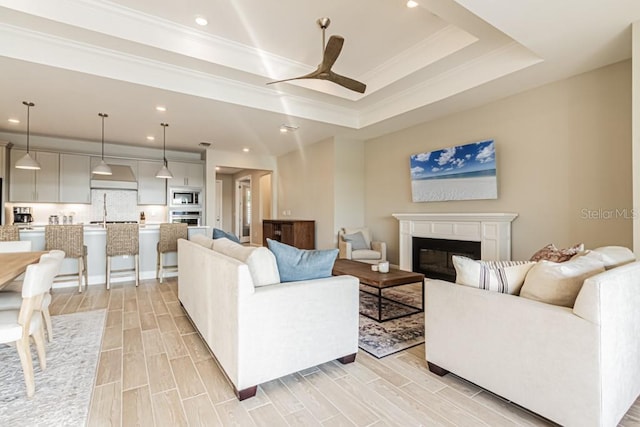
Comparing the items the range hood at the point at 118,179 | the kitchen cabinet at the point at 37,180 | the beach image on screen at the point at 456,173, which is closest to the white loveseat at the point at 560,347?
the beach image on screen at the point at 456,173

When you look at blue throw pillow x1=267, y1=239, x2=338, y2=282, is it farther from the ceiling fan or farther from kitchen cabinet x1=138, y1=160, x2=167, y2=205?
kitchen cabinet x1=138, y1=160, x2=167, y2=205

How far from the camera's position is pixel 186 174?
7203 mm

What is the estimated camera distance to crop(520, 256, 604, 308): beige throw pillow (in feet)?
5.38

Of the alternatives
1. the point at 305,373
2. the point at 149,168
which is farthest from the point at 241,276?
the point at 149,168

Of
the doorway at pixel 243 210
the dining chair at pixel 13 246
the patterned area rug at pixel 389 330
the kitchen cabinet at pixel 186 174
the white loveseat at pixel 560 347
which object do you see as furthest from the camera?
the doorway at pixel 243 210

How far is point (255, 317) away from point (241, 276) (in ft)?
0.91

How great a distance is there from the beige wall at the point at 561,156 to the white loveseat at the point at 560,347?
218 cm

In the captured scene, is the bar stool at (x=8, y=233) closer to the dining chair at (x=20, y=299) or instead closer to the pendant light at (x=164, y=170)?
the dining chair at (x=20, y=299)

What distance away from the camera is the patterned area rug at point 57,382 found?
175cm

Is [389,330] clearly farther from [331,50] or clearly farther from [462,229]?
[331,50]

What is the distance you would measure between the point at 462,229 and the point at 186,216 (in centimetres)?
583

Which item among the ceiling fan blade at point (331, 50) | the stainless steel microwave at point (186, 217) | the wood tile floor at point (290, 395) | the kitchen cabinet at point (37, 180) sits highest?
the ceiling fan blade at point (331, 50)

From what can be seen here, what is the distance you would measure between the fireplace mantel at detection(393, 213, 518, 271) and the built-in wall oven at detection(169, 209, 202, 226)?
460 cm

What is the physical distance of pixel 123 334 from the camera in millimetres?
2949
